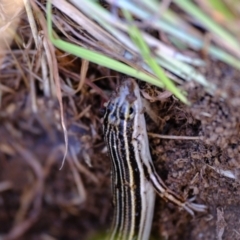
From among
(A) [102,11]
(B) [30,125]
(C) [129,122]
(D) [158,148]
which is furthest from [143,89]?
(B) [30,125]

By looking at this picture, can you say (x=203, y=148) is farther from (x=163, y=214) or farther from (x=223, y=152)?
(x=163, y=214)

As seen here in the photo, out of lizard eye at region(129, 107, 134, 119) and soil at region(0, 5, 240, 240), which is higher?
lizard eye at region(129, 107, 134, 119)

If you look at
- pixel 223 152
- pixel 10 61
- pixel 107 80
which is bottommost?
pixel 10 61

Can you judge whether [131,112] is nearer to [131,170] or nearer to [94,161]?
[131,170]

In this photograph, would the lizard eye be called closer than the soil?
No

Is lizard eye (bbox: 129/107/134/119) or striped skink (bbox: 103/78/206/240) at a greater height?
lizard eye (bbox: 129/107/134/119)
